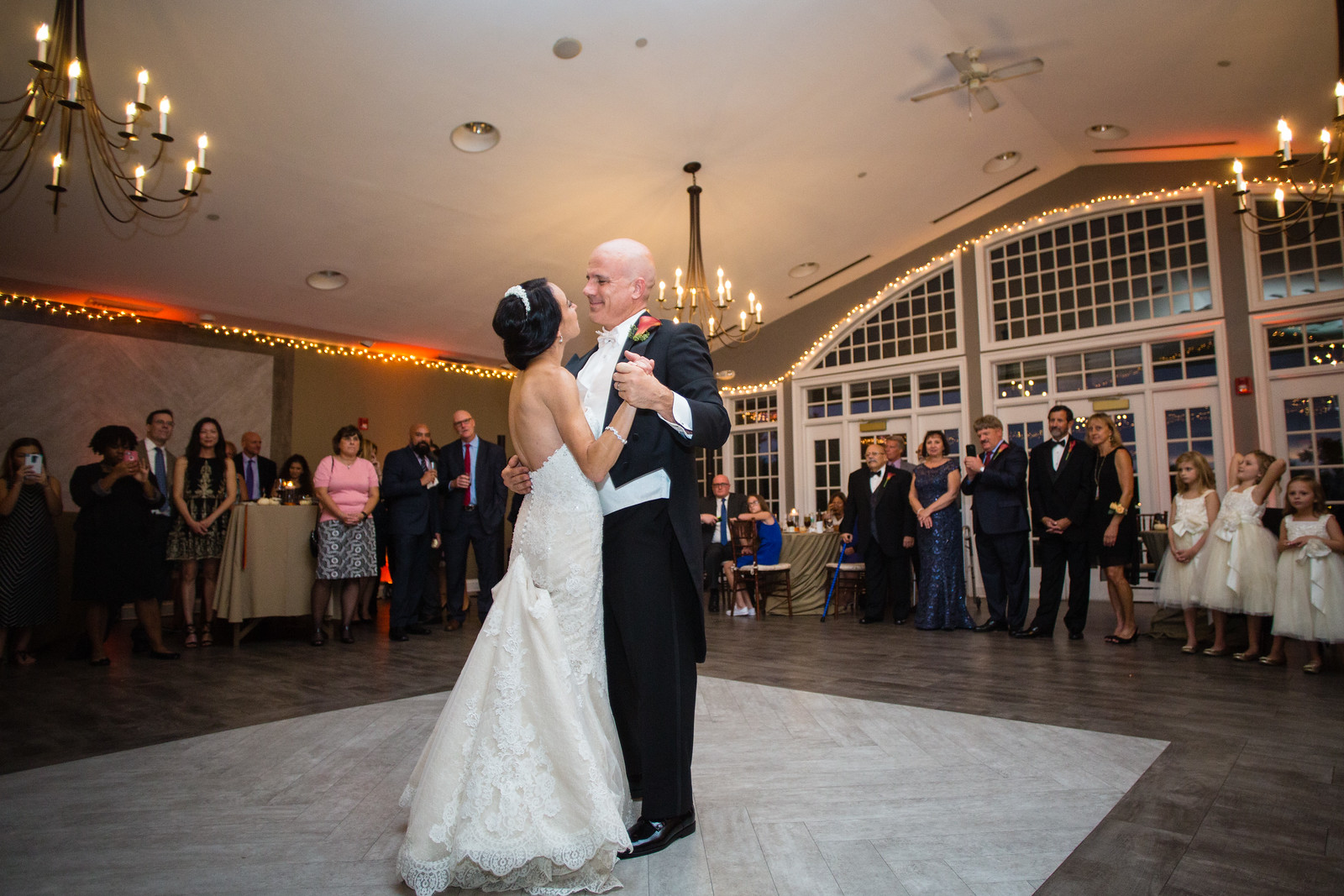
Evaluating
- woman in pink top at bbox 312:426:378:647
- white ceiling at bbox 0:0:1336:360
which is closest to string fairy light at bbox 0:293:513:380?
white ceiling at bbox 0:0:1336:360

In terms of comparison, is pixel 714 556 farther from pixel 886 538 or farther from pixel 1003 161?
pixel 1003 161

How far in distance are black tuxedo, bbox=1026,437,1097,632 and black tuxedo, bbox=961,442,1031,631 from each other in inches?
5.5

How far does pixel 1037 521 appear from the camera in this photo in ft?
19.2

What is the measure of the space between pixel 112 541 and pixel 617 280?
4216 millimetres

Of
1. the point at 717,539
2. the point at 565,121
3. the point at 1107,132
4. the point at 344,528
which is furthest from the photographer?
the point at 717,539

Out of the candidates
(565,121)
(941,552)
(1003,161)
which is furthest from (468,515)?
(1003,161)

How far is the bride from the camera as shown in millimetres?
1589

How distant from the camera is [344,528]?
17.8 feet

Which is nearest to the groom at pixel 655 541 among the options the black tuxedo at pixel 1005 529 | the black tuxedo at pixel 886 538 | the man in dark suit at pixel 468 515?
the man in dark suit at pixel 468 515

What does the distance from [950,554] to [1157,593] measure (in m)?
1.49

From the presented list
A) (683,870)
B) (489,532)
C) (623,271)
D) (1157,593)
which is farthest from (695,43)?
(683,870)

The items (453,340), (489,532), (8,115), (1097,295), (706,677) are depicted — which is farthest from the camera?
(453,340)

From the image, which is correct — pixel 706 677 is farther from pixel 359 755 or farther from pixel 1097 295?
pixel 1097 295

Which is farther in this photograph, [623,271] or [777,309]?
[777,309]
